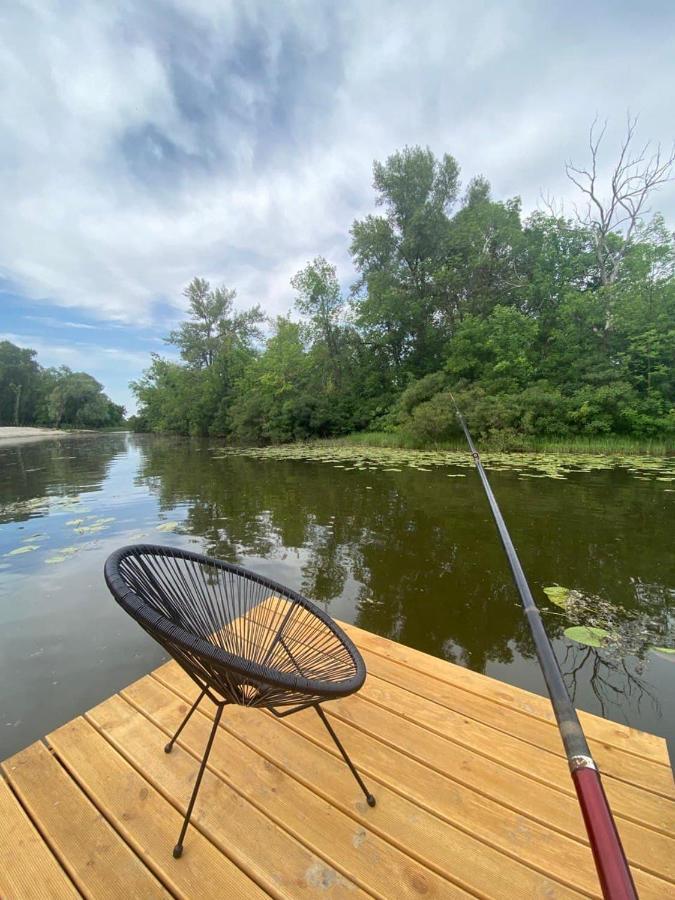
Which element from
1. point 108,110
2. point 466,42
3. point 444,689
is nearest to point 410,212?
point 466,42

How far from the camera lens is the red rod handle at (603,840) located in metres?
0.38

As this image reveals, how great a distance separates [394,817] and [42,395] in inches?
2177

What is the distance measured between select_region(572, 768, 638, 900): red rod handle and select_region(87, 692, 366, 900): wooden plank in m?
0.75

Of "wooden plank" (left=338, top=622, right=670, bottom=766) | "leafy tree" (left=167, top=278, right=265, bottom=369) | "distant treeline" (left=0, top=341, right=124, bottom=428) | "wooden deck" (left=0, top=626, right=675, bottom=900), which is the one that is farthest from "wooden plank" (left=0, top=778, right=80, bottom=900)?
"distant treeline" (left=0, top=341, right=124, bottom=428)

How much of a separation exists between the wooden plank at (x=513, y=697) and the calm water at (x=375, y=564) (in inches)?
20.8

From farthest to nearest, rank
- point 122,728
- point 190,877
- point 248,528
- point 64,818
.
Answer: point 248,528 → point 122,728 → point 64,818 → point 190,877

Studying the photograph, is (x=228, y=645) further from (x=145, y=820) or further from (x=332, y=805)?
(x=332, y=805)

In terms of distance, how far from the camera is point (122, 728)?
1.33 meters

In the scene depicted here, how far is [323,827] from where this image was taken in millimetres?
982

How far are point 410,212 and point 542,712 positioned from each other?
769 inches

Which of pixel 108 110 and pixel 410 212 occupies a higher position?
pixel 410 212

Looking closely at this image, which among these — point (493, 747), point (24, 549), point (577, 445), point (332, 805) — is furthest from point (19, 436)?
point (493, 747)

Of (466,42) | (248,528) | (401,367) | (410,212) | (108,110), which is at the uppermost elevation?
(410,212)

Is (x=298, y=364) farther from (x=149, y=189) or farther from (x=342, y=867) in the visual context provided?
(x=342, y=867)
